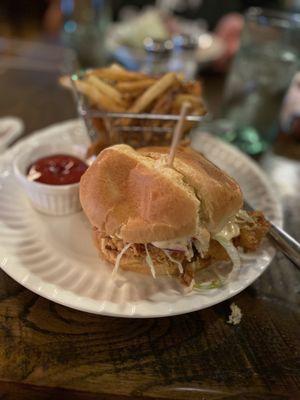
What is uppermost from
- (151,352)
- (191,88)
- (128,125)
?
(191,88)

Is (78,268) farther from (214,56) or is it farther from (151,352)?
(214,56)

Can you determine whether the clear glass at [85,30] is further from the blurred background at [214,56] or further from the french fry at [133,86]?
the french fry at [133,86]

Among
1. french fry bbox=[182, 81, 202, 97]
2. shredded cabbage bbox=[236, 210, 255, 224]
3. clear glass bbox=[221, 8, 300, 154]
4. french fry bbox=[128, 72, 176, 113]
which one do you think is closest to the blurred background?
clear glass bbox=[221, 8, 300, 154]

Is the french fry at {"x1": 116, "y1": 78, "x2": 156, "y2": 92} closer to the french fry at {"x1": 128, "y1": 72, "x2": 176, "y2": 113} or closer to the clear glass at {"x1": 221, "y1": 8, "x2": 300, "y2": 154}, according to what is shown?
the french fry at {"x1": 128, "y1": 72, "x2": 176, "y2": 113}

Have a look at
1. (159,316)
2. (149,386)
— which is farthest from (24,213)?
(149,386)

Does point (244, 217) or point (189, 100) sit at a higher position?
point (189, 100)

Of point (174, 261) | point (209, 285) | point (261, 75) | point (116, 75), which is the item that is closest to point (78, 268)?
point (174, 261)
